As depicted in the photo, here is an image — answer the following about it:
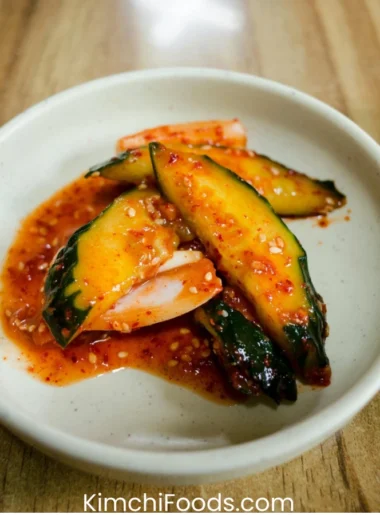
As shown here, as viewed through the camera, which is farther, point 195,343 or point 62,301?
point 195,343

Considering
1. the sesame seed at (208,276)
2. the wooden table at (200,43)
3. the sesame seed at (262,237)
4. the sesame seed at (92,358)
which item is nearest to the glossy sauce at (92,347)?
the sesame seed at (92,358)

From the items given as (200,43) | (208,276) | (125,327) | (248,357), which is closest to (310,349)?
(248,357)

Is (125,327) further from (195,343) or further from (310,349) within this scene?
(310,349)

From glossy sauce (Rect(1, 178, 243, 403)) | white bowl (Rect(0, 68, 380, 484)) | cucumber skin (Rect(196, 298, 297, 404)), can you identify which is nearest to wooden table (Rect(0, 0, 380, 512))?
white bowl (Rect(0, 68, 380, 484))

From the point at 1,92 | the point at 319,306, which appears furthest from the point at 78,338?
the point at 1,92

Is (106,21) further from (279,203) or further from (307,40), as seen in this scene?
(279,203)

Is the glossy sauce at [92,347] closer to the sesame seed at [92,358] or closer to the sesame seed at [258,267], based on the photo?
the sesame seed at [92,358]
